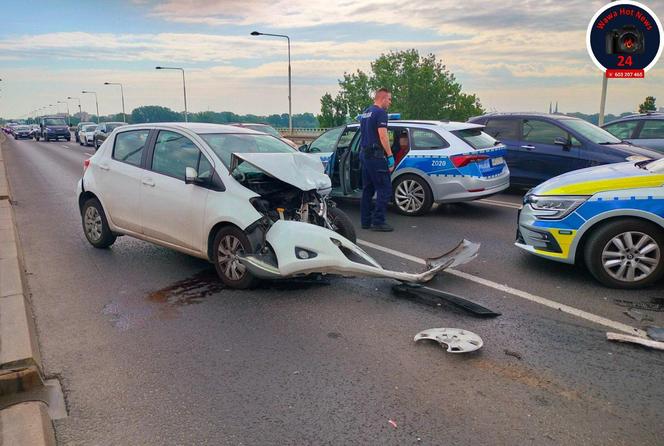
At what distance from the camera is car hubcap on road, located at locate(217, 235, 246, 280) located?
524 cm

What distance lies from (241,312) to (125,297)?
131 cm

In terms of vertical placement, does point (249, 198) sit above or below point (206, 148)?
below

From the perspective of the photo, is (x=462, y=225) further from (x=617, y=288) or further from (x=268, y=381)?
(x=268, y=381)

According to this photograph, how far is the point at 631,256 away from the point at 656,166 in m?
1.00

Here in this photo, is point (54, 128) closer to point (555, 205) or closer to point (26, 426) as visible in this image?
point (555, 205)

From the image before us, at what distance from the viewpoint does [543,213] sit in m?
5.56

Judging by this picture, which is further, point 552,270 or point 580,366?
point 552,270

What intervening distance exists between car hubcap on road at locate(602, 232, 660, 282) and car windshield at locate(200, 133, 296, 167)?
3.70 meters

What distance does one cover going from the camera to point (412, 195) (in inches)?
357

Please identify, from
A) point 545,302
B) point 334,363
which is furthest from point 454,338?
point 545,302

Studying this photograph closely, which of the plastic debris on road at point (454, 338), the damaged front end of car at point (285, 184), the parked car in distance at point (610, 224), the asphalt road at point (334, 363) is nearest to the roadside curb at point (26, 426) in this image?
the asphalt road at point (334, 363)

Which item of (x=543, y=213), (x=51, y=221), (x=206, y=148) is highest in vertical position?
(x=206, y=148)

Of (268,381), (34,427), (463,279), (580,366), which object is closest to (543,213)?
(463,279)

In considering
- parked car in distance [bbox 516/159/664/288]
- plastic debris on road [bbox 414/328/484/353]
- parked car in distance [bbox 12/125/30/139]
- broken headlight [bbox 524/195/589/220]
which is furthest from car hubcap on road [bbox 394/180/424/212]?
parked car in distance [bbox 12/125/30/139]
